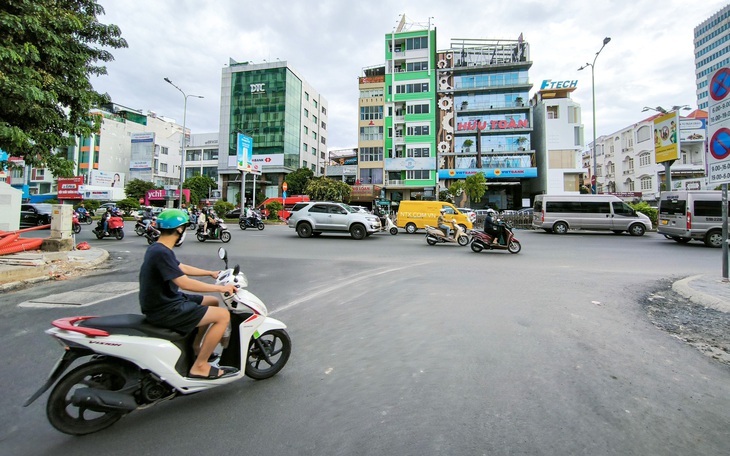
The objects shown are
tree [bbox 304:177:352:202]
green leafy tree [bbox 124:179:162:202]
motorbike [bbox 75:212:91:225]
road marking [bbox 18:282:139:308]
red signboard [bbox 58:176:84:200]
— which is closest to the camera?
road marking [bbox 18:282:139:308]

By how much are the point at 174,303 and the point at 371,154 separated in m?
50.6

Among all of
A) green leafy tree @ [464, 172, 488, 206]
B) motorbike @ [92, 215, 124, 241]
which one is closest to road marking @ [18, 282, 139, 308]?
motorbike @ [92, 215, 124, 241]

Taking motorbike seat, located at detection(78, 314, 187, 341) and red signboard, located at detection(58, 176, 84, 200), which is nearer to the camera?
motorbike seat, located at detection(78, 314, 187, 341)

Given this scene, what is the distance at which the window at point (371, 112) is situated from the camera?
52625mm

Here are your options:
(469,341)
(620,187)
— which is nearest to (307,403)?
(469,341)

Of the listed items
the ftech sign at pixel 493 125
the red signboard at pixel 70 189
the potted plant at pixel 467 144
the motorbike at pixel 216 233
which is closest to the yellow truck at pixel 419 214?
the motorbike at pixel 216 233

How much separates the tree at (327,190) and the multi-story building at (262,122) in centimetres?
1348

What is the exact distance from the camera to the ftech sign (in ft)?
155

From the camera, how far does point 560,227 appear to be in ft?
68.0

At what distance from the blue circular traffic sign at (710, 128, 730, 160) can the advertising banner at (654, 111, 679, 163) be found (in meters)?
17.5

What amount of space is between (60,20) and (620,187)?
78.8 m

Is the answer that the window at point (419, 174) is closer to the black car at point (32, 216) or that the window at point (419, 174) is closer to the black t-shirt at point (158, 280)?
the black car at point (32, 216)

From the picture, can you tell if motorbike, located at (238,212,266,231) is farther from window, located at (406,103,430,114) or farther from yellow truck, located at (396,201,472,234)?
window, located at (406,103,430,114)

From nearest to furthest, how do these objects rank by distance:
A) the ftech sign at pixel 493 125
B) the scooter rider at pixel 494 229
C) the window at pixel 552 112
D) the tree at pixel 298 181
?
1. the scooter rider at pixel 494 229
2. the ftech sign at pixel 493 125
3. the window at pixel 552 112
4. the tree at pixel 298 181
